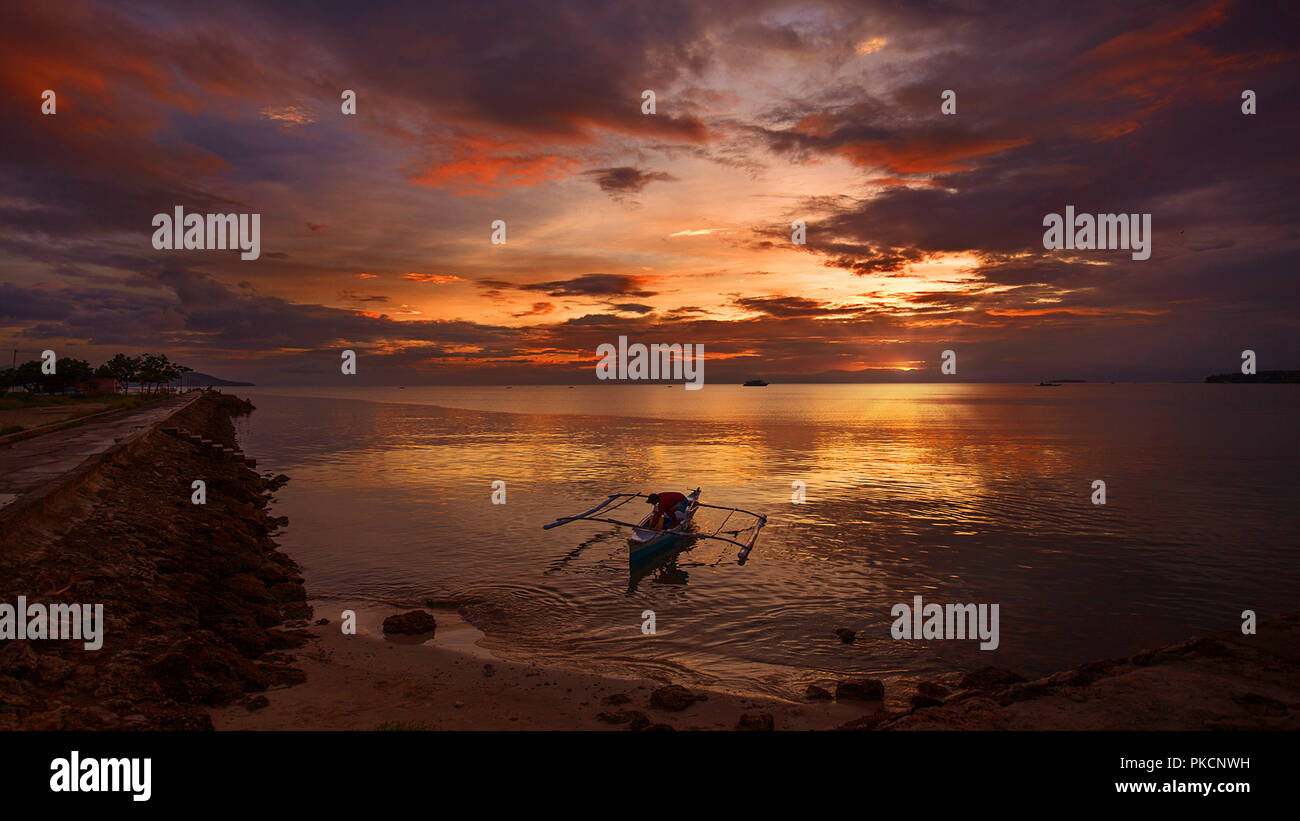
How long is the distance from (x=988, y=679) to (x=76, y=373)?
155 m

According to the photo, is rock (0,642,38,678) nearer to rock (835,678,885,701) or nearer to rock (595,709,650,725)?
rock (595,709,650,725)

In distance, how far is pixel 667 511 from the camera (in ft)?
85.4

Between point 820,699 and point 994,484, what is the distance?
114ft

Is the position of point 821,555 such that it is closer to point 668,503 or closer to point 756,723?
point 668,503

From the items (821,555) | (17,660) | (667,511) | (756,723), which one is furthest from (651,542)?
(17,660)

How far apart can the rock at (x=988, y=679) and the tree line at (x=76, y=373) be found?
133870 millimetres

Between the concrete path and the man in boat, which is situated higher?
the concrete path

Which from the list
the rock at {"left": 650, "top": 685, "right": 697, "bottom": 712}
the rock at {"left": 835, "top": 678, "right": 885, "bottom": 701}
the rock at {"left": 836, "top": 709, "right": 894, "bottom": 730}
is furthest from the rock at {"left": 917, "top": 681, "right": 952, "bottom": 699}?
the rock at {"left": 650, "top": 685, "right": 697, "bottom": 712}

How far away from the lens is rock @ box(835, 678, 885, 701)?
12.5 metres

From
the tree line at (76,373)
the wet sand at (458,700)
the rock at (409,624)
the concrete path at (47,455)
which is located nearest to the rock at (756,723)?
the wet sand at (458,700)

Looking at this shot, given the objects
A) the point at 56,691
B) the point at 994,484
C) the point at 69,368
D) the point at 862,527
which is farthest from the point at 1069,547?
the point at 69,368

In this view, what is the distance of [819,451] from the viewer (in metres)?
62.7

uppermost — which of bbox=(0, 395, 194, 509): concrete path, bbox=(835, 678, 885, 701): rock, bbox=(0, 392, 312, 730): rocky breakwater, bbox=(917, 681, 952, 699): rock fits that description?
bbox=(0, 395, 194, 509): concrete path

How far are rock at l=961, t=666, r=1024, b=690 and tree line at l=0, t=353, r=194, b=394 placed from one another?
134m
